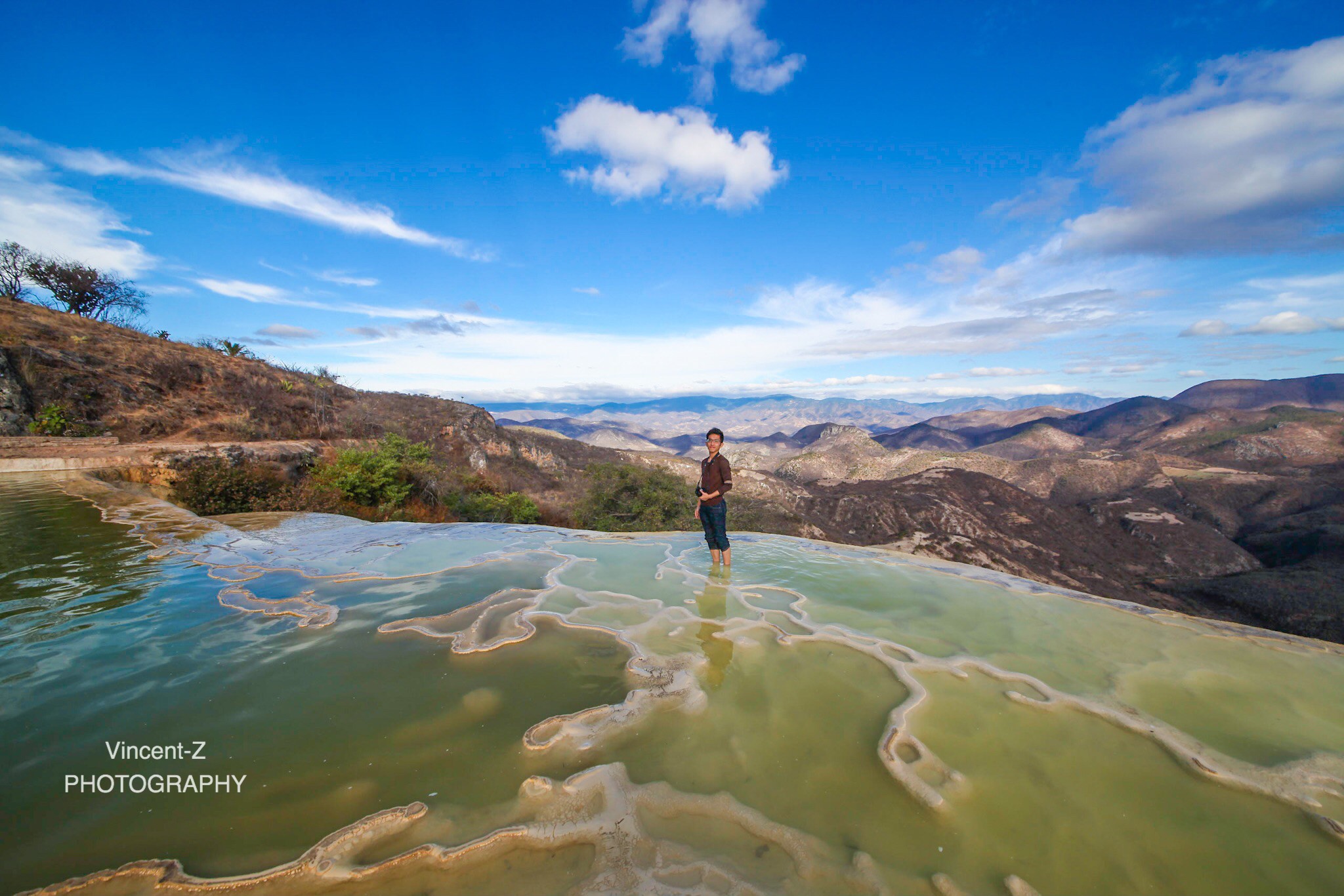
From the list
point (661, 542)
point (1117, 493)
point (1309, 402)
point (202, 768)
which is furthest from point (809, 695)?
point (1309, 402)

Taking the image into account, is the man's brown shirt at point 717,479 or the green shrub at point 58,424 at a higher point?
the green shrub at point 58,424

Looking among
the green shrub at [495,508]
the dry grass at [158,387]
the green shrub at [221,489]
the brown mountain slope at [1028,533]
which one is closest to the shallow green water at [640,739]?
the green shrub at [221,489]

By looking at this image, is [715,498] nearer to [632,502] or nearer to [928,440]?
[632,502]

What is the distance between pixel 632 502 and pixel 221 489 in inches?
522

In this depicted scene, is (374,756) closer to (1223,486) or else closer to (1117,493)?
(1117,493)

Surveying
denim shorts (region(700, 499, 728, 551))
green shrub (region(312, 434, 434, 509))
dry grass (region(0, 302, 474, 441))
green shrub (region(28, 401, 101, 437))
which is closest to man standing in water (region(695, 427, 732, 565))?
denim shorts (region(700, 499, 728, 551))

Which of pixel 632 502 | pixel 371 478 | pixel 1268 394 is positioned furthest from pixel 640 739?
pixel 1268 394

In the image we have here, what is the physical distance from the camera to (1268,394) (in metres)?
170

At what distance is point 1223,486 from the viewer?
7256 cm

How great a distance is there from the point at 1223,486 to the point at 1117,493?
16337 millimetres

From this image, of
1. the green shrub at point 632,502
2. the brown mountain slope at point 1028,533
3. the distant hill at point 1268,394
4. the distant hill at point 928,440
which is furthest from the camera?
the distant hill at point 928,440

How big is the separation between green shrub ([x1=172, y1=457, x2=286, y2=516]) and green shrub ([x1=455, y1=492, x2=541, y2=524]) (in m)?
4.66

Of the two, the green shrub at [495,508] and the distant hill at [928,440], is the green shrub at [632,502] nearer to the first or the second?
the green shrub at [495,508]

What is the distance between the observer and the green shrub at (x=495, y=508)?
584 inches
